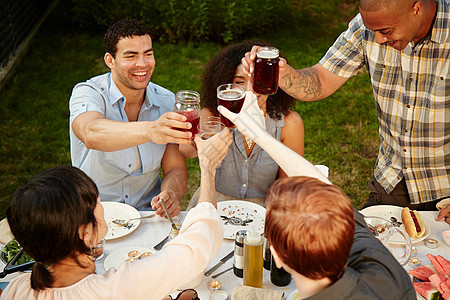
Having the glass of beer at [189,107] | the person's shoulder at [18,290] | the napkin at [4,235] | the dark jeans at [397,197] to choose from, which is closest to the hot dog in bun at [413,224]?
the dark jeans at [397,197]

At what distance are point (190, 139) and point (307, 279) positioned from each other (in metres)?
1.12

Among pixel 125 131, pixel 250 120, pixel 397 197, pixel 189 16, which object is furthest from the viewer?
pixel 189 16

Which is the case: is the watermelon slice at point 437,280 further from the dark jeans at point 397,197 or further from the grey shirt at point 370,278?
the dark jeans at point 397,197

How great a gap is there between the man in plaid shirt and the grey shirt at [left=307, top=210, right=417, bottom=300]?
1370 millimetres

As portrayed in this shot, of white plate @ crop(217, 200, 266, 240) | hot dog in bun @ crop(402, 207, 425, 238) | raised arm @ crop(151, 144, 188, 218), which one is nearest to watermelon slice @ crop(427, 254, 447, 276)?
hot dog in bun @ crop(402, 207, 425, 238)

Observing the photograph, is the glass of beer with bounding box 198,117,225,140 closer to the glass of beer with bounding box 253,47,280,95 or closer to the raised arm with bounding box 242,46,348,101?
the glass of beer with bounding box 253,47,280,95

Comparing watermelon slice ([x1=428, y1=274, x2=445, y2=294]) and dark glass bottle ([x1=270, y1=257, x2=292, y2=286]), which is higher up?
watermelon slice ([x1=428, y1=274, x2=445, y2=294])

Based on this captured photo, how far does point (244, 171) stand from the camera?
355 centimetres

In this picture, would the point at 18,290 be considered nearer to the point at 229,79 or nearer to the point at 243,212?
the point at 243,212

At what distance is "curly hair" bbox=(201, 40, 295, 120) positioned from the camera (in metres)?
3.51

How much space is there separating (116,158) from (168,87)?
12.3ft

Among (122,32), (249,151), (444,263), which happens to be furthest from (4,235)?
(444,263)

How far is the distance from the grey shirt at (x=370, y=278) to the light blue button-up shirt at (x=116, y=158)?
1.94 meters

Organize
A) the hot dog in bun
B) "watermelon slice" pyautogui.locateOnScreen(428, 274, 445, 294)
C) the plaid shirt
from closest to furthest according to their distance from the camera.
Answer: "watermelon slice" pyautogui.locateOnScreen(428, 274, 445, 294)
the hot dog in bun
the plaid shirt
